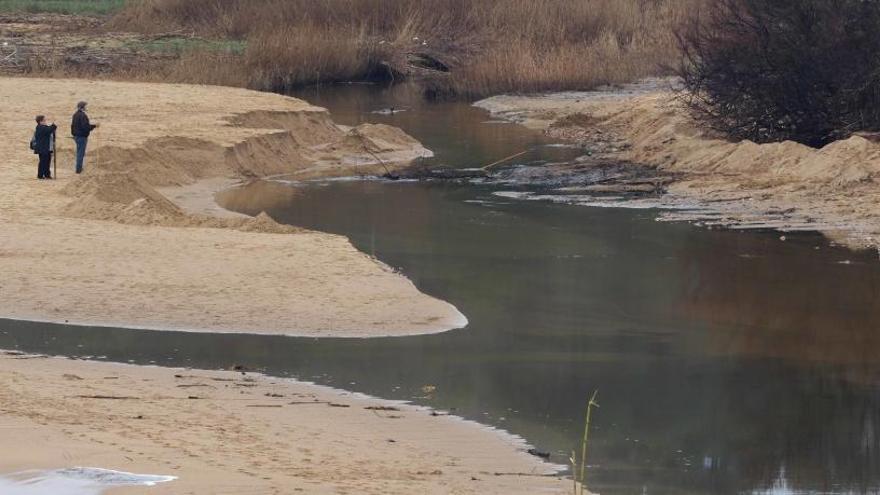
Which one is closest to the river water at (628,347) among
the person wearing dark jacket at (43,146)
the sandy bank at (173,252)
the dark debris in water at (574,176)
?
the sandy bank at (173,252)

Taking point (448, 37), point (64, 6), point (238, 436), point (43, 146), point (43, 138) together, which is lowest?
point (238, 436)

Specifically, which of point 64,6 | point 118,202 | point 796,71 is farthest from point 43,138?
point 64,6

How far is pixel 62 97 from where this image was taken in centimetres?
3209

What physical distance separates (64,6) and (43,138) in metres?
40.1

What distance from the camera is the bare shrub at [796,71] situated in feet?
89.5

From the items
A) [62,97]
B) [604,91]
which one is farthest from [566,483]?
[604,91]

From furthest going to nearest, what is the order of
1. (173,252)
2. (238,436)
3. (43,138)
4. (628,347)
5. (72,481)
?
(43,138) → (173,252) → (628,347) → (238,436) → (72,481)

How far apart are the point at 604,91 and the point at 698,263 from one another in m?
23.2

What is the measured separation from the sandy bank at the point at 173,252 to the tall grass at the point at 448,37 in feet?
43.1

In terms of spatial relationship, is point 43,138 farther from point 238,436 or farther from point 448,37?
point 448,37

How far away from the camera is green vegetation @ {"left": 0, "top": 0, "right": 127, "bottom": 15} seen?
194ft

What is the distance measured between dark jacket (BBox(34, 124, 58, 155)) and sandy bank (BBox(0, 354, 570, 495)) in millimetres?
9617

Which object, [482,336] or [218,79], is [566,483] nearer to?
[482,336]

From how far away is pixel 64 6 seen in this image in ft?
199
